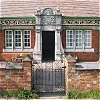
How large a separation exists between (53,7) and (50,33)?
234cm

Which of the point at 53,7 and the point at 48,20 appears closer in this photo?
the point at 48,20

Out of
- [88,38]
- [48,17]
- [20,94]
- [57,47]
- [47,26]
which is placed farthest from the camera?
[88,38]

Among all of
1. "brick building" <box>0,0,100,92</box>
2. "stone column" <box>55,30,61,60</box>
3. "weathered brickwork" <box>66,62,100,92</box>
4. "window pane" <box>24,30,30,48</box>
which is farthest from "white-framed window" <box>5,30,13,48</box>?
"weathered brickwork" <box>66,62,100,92</box>

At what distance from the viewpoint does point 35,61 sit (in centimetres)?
2003

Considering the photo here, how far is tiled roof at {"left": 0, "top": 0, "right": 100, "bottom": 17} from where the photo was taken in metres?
20.8

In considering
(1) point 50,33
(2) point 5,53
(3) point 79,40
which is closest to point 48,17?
(1) point 50,33

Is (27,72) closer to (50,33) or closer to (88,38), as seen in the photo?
(50,33)

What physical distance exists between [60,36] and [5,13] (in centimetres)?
458

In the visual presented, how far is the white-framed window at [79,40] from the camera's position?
66.9 feet

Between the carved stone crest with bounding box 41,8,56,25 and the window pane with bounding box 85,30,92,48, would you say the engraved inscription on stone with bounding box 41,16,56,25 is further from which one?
the window pane with bounding box 85,30,92,48

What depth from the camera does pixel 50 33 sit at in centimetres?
2056

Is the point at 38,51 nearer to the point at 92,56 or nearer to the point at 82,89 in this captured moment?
the point at 92,56

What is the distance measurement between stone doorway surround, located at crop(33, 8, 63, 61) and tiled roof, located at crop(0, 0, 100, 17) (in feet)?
3.67

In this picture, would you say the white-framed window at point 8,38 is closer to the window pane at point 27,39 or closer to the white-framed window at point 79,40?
the window pane at point 27,39
